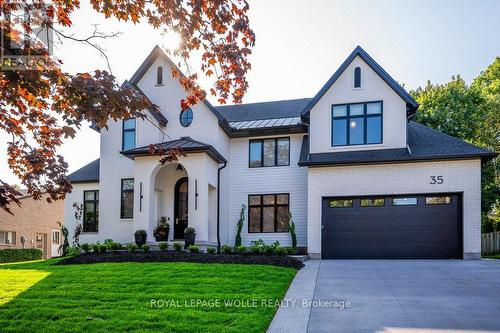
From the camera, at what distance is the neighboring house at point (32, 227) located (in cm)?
3065

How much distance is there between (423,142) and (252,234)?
768 cm

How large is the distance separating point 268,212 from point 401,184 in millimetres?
5482

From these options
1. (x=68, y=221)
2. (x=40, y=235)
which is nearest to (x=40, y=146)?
(x=68, y=221)

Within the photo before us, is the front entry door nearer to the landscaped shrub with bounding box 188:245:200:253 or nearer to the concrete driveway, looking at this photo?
the landscaped shrub with bounding box 188:245:200:253

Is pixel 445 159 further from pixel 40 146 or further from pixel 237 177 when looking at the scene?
pixel 40 146

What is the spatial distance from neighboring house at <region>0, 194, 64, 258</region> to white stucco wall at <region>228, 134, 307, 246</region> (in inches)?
716

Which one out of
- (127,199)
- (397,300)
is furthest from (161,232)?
(397,300)

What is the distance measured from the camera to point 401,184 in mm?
15773

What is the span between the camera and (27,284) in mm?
10141

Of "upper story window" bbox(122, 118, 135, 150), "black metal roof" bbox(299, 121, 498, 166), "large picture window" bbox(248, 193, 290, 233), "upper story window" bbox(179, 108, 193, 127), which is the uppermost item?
"upper story window" bbox(179, 108, 193, 127)

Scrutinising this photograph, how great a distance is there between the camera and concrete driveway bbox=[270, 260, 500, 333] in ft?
22.1

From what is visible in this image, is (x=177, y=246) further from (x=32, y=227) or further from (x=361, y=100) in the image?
(x=32, y=227)

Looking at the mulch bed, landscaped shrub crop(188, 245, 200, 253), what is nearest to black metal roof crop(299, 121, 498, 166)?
the mulch bed

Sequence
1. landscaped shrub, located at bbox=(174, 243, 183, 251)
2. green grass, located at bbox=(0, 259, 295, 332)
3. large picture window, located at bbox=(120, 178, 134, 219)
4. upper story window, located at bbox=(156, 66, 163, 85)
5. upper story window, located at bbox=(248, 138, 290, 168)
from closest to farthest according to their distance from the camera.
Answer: green grass, located at bbox=(0, 259, 295, 332), landscaped shrub, located at bbox=(174, 243, 183, 251), upper story window, located at bbox=(248, 138, 290, 168), large picture window, located at bbox=(120, 178, 134, 219), upper story window, located at bbox=(156, 66, 163, 85)
